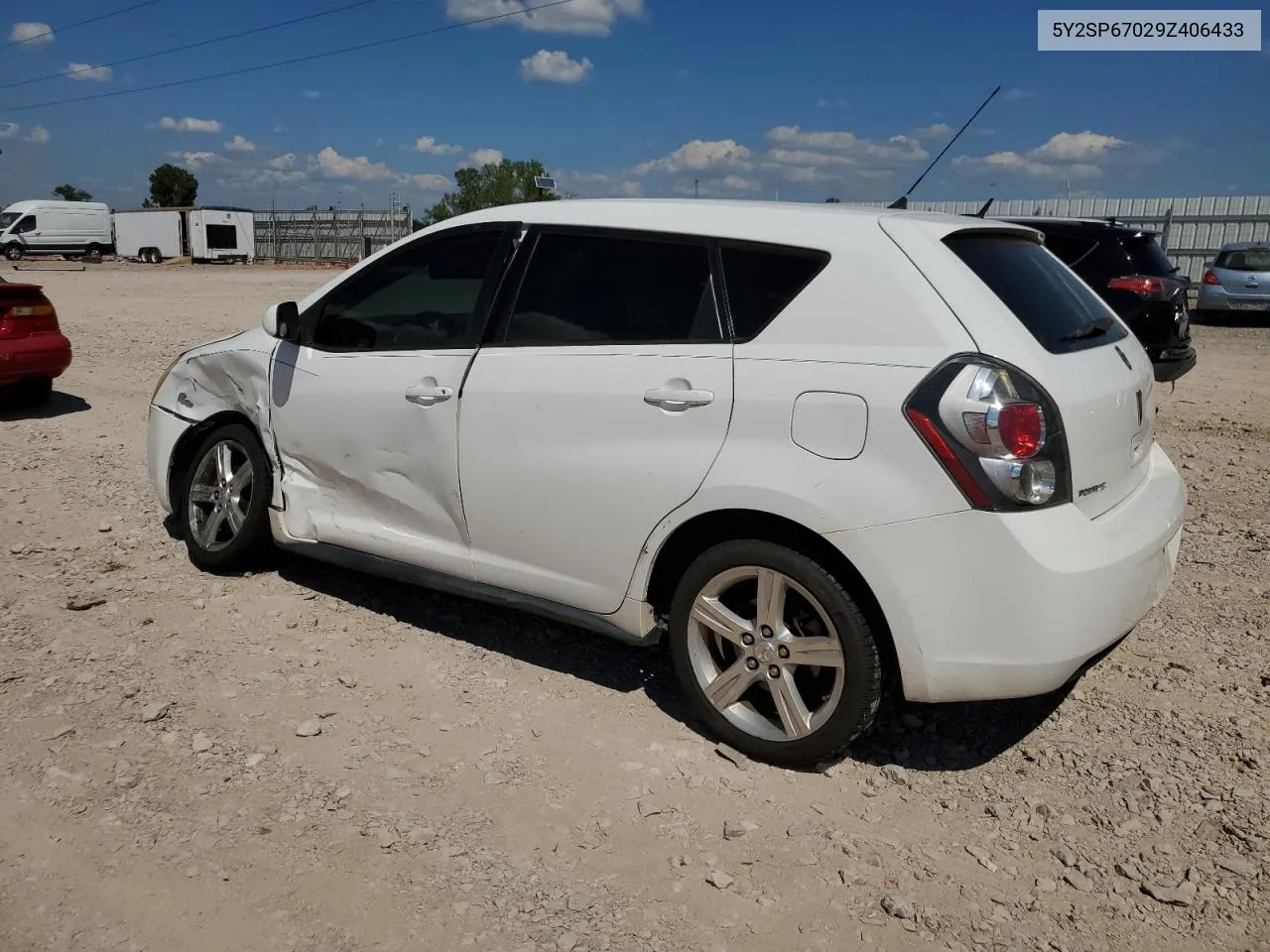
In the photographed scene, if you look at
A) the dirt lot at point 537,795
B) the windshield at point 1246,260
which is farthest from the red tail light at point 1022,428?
the windshield at point 1246,260

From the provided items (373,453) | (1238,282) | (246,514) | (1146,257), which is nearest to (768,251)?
(373,453)

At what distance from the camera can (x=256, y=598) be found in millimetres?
4828

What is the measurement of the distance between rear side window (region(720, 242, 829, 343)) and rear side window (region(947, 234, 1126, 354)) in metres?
0.47

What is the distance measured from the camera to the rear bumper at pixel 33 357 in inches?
351

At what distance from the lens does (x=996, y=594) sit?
9.53ft

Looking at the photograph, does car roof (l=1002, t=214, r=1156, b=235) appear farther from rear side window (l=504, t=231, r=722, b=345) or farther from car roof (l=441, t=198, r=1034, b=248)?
rear side window (l=504, t=231, r=722, b=345)

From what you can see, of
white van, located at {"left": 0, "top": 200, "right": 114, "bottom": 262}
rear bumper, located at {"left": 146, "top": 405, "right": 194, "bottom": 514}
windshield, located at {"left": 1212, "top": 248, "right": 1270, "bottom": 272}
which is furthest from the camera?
white van, located at {"left": 0, "top": 200, "right": 114, "bottom": 262}

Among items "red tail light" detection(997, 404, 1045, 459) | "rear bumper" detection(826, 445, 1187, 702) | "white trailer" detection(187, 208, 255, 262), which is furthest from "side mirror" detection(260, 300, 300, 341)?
"white trailer" detection(187, 208, 255, 262)

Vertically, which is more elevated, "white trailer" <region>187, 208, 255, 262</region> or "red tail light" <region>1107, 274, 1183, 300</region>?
→ "white trailer" <region>187, 208, 255, 262</region>

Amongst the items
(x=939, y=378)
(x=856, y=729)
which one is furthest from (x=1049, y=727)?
(x=939, y=378)

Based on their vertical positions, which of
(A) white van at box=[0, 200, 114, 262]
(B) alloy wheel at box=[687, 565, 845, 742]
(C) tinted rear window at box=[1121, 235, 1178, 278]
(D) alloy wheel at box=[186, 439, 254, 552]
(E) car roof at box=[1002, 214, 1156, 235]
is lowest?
(B) alloy wheel at box=[687, 565, 845, 742]

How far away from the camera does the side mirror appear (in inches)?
177

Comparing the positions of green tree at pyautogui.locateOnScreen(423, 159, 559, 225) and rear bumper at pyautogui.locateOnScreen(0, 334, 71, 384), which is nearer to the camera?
rear bumper at pyautogui.locateOnScreen(0, 334, 71, 384)

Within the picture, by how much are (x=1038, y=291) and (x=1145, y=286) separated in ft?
23.3
